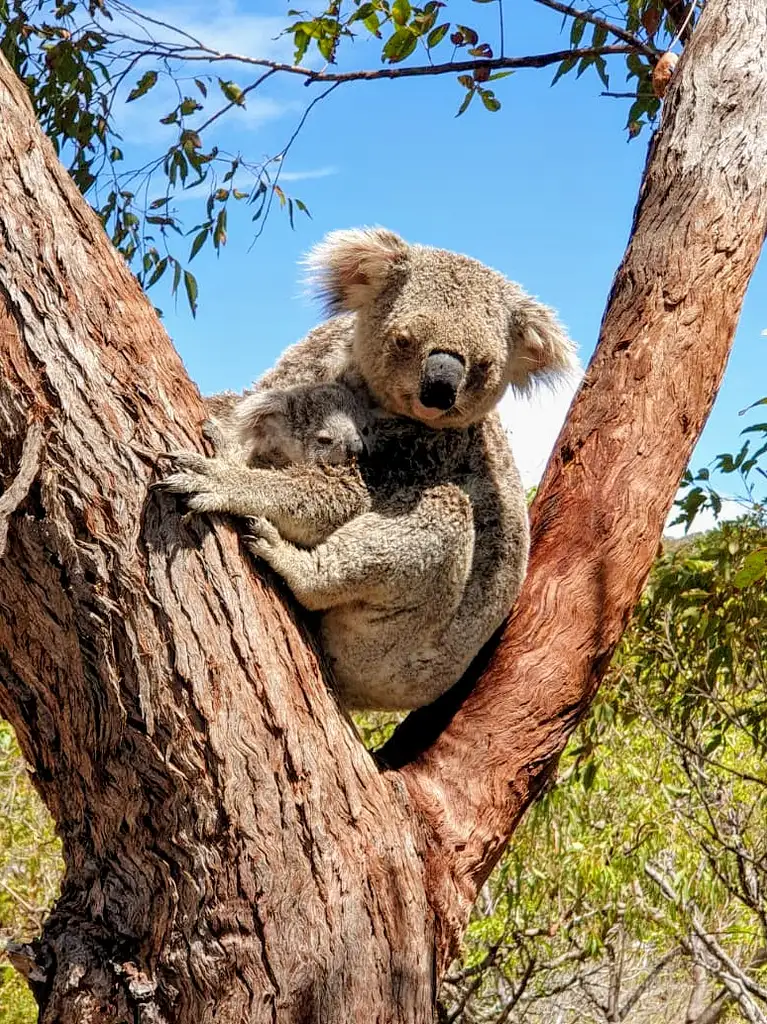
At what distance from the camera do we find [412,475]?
3082 millimetres

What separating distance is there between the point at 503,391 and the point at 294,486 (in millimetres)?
894

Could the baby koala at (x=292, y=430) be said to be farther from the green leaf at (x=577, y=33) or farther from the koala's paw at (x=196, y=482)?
the green leaf at (x=577, y=33)

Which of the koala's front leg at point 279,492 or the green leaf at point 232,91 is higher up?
the green leaf at point 232,91

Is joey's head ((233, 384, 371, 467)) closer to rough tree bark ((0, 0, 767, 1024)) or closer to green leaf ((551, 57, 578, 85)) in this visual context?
rough tree bark ((0, 0, 767, 1024))

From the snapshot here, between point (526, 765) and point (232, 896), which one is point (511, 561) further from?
point (232, 896)

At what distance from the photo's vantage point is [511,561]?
3.13m

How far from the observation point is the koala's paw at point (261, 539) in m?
2.50

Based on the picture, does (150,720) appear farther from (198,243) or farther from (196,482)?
(198,243)

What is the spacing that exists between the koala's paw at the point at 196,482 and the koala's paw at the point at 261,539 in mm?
166

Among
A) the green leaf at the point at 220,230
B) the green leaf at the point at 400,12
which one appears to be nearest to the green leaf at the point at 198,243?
the green leaf at the point at 220,230

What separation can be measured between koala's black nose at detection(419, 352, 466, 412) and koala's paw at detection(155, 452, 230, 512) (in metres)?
0.78

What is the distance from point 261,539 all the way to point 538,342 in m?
1.19

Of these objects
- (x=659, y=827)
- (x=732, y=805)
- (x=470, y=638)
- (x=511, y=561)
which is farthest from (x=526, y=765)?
(x=732, y=805)

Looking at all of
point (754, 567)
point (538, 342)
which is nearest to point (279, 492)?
point (538, 342)
